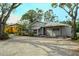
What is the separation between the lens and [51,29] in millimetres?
3857

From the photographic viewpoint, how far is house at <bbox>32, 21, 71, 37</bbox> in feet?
12.5

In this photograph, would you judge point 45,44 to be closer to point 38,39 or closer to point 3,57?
point 38,39

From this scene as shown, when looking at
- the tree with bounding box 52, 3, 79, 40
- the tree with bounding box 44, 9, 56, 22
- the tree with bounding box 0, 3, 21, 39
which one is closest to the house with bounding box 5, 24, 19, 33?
the tree with bounding box 0, 3, 21, 39

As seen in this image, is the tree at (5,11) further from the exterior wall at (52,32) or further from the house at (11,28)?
the exterior wall at (52,32)

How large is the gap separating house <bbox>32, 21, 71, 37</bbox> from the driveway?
6 cm

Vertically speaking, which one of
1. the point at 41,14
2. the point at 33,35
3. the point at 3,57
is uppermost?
the point at 41,14

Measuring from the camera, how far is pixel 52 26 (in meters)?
3.84

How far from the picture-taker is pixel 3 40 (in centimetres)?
386

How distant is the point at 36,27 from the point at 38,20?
0.09 metres

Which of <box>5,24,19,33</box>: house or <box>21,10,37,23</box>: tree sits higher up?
<box>21,10,37,23</box>: tree

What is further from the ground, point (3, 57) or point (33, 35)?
point (33, 35)

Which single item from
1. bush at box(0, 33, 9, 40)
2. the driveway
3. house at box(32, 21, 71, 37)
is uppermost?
house at box(32, 21, 71, 37)

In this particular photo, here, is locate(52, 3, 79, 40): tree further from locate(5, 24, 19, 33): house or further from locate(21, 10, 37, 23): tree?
locate(5, 24, 19, 33): house

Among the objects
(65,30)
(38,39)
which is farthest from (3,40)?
(65,30)
